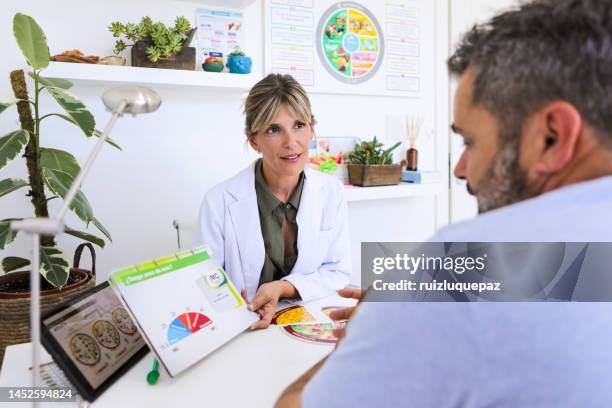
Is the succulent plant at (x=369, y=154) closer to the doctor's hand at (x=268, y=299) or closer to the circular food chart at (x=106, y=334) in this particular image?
the doctor's hand at (x=268, y=299)

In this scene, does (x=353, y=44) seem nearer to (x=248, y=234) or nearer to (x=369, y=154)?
(x=369, y=154)

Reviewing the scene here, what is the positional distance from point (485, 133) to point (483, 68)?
9 cm

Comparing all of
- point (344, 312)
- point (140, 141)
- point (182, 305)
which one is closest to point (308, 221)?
point (344, 312)

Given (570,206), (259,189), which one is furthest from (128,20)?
(570,206)

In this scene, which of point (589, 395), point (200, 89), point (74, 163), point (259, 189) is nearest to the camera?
point (589, 395)

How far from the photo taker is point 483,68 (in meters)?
0.68

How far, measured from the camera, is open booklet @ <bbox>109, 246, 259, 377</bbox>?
3.31 feet

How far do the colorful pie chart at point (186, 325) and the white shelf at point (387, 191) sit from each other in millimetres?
1532

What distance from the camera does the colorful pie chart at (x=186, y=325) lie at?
1.04m

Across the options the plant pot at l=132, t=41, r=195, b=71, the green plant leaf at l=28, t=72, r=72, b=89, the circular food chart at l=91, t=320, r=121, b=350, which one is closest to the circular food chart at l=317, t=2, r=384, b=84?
the plant pot at l=132, t=41, r=195, b=71

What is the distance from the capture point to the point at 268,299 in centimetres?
134

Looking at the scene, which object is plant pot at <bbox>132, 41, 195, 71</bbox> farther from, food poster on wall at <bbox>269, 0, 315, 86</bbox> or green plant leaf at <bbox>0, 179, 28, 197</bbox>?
green plant leaf at <bbox>0, 179, 28, 197</bbox>

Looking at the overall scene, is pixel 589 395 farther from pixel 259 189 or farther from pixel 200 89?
pixel 200 89

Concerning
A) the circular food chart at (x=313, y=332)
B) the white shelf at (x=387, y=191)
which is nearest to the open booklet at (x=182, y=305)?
the circular food chart at (x=313, y=332)
